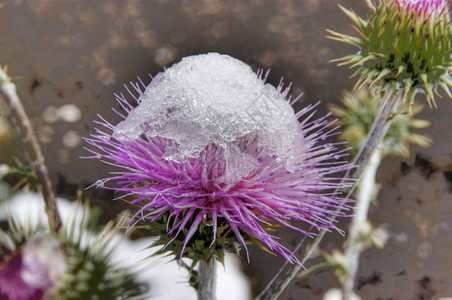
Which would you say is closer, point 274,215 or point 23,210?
point 274,215

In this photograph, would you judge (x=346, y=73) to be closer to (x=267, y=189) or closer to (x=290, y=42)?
(x=290, y=42)

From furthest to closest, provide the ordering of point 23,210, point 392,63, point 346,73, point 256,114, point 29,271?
point 346,73
point 23,210
point 29,271
point 392,63
point 256,114

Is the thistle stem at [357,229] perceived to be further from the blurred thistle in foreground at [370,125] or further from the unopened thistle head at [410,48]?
the unopened thistle head at [410,48]

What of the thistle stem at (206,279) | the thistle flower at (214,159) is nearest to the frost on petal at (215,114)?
the thistle flower at (214,159)

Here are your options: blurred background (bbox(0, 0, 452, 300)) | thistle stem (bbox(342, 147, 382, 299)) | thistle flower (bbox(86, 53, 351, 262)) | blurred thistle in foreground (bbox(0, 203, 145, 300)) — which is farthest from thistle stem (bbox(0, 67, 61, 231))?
thistle stem (bbox(342, 147, 382, 299))

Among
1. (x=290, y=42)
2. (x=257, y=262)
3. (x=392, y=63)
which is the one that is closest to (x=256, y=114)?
(x=392, y=63)

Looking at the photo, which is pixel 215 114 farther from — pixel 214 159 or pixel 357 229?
pixel 357 229

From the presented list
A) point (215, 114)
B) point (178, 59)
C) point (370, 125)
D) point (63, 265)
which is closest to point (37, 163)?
point (63, 265)
